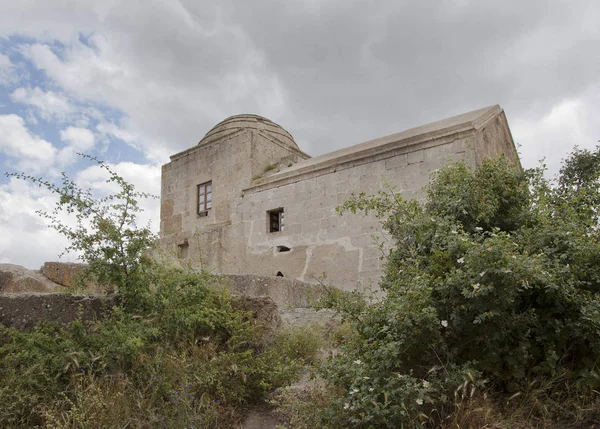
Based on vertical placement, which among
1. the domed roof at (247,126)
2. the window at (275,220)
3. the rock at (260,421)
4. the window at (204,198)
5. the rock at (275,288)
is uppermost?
the domed roof at (247,126)

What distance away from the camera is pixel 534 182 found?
5.31 metres

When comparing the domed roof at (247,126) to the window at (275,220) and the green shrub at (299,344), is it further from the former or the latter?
the green shrub at (299,344)

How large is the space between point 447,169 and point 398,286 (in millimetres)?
1920

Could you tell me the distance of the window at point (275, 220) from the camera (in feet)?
40.5

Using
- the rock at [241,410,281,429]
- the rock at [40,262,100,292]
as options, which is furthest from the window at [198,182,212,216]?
the rock at [241,410,281,429]

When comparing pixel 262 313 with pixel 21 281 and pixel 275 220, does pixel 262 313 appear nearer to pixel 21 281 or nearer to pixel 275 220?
pixel 21 281

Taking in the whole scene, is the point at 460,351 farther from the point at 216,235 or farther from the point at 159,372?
the point at 216,235

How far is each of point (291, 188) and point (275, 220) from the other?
1062 mm

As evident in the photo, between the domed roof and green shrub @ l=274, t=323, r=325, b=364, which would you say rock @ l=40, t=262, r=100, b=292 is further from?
the domed roof

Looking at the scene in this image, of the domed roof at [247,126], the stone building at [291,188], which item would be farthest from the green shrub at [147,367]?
the domed roof at [247,126]

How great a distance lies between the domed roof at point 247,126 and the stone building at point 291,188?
4 cm

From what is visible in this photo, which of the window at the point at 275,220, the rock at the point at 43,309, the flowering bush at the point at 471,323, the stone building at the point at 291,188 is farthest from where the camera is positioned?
the window at the point at 275,220

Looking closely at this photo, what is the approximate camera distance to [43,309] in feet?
16.9

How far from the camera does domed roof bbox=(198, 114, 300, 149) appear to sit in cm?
1510
